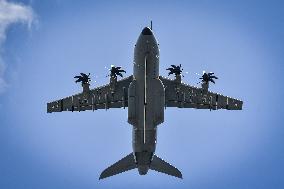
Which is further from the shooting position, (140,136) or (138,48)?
(140,136)

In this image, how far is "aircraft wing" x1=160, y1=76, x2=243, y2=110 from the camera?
6344cm

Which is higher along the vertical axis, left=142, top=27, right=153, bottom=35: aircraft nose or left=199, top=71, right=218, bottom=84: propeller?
left=142, top=27, right=153, bottom=35: aircraft nose

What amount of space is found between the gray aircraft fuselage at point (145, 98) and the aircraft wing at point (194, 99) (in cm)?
632

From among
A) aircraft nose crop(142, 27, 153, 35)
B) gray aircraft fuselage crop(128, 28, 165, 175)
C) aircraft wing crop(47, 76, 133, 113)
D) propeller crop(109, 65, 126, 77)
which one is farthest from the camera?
aircraft wing crop(47, 76, 133, 113)

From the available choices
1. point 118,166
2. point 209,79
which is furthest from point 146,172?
point 209,79

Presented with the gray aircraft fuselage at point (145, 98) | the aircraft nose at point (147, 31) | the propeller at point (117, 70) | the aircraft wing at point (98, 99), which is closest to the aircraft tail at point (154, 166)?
the gray aircraft fuselage at point (145, 98)

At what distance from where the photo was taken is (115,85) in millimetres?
62500

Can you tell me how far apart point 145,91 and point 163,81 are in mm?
7075

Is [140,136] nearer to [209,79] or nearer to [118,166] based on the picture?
[118,166]

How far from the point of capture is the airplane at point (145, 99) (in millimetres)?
54656

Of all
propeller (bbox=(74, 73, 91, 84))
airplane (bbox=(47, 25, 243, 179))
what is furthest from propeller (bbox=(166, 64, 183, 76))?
propeller (bbox=(74, 73, 91, 84))

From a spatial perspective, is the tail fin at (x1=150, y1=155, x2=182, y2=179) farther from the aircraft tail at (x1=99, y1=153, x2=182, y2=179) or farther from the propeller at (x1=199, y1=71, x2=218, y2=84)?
the propeller at (x1=199, y1=71, x2=218, y2=84)

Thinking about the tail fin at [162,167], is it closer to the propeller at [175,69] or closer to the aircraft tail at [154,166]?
the aircraft tail at [154,166]

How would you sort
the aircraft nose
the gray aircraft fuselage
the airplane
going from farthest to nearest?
the airplane → the gray aircraft fuselage → the aircraft nose
